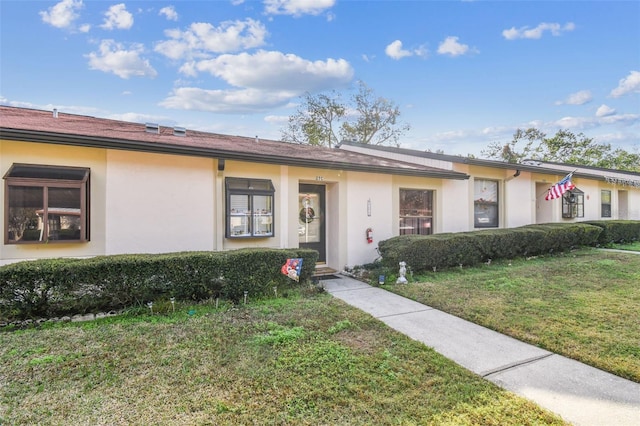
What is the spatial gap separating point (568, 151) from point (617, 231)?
71.6 feet

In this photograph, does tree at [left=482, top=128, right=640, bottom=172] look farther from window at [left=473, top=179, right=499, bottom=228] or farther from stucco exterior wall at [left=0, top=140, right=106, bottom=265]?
stucco exterior wall at [left=0, top=140, right=106, bottom=265]

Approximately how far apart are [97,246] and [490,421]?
246 inches

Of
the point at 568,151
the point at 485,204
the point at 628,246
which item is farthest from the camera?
the point at 568,151

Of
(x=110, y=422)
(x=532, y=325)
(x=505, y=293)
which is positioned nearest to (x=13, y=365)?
(x=110, y=422)

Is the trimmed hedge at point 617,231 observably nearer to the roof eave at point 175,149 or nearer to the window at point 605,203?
the window at point 605,203

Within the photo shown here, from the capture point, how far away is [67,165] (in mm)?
5523

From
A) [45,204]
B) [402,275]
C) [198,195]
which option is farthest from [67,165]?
[402,275]

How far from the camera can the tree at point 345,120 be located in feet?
79.8

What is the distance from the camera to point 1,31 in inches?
305

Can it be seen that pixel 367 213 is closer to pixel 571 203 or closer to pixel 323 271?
pixel 323 271

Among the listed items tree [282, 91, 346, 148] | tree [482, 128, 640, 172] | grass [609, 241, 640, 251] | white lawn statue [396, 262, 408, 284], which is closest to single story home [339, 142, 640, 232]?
grass [609, 241, 640, 251]

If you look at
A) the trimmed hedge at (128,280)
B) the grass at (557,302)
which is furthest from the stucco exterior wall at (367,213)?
the trimmed hedge at (128,280)

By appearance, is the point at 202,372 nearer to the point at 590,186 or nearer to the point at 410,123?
the point at 590,186

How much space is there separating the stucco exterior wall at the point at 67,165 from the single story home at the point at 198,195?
16mm
